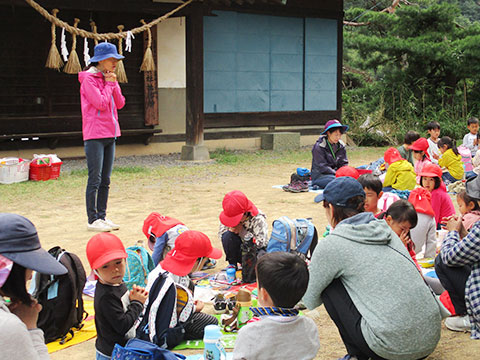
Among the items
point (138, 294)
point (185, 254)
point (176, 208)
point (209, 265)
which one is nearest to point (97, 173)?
point (176, 208)

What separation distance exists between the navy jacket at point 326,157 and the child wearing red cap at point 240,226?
137 inches

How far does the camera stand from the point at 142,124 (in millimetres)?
12008

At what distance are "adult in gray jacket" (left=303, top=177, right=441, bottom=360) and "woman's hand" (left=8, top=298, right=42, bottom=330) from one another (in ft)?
4.34

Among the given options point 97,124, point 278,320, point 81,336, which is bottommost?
point 81,336

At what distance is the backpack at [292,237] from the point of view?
441 cm

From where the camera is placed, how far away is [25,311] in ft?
6.61

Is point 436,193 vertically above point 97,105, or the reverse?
point 97,105

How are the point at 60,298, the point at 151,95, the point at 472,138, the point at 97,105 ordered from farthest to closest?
the point at 151,95 → the point at 472,138 → the point at 97,105 → the point at 60,298

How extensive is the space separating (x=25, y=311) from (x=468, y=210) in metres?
2.85

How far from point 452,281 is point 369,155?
9.37 meters

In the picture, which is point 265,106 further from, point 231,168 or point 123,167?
point 123,167

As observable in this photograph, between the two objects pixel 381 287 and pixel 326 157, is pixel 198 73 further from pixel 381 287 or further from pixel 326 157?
pixel 381 287

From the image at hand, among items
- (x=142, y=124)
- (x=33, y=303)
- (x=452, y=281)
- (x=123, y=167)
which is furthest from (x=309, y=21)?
(x=33, y=303)

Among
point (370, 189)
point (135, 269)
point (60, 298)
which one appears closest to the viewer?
point (60, 298)
